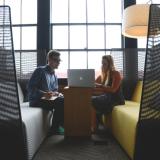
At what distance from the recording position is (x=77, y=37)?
5.63 meters

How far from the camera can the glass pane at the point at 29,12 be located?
222 inches

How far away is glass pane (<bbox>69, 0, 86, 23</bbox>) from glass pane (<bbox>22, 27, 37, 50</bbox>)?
772mm

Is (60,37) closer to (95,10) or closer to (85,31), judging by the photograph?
(85,31)

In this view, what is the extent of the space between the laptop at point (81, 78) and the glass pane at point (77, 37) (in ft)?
5.89

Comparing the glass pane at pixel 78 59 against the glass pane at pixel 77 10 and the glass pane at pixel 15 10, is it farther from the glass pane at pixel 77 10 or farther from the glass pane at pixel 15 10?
the glass pane at pixel 15 10

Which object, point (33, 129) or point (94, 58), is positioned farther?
point (94, 58)

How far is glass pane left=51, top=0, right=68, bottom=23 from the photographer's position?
567 cm

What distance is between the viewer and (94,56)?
5590 millimetres

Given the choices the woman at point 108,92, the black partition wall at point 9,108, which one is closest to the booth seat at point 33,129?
the black partition wall at point 9,108

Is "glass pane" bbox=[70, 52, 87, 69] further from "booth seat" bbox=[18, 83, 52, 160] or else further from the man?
"booth seat" bbox=[18, 83, 52, 160]

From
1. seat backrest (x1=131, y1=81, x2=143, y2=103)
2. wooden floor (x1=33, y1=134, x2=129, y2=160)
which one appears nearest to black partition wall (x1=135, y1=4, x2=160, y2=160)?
wooden floor (x1=33, y1=134, x2=129, y2=160)

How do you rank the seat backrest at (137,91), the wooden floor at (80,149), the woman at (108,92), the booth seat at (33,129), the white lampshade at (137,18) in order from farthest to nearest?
1. the seat backrest at (137,91)
2. the woman at (108,92)
3. the white lampshade at (137,18)
4. the wooden floor at (80,149)
5. the booth seat at (33,129)

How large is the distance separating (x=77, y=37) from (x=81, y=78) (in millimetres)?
2003

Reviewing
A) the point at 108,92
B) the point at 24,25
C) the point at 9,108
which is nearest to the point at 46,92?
the point at 108,92
